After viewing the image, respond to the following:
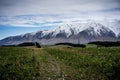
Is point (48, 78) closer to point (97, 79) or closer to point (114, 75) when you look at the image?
point (97, 79)

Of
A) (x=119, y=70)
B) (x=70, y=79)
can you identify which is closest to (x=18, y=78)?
(x=70, y=79)

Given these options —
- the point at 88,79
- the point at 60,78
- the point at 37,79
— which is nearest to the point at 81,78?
the point at 88,79

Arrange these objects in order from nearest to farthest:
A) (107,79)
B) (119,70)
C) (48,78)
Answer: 1. (107,79)
2. (48,78)
3. (119,70)

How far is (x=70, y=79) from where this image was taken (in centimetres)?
1731

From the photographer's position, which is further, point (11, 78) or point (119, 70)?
point (119, 70)

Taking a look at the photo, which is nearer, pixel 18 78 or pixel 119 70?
pixel 18 78

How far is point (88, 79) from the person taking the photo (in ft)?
56.7

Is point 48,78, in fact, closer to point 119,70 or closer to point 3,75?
point 3,75

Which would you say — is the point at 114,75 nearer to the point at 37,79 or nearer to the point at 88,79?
the point at 88,79

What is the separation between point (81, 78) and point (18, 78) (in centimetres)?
531

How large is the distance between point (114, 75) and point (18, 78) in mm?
8088

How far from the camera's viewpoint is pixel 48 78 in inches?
703

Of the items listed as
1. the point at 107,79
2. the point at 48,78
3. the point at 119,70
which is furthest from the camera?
the point at 119,70

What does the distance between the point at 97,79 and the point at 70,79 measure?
222 centimetres
